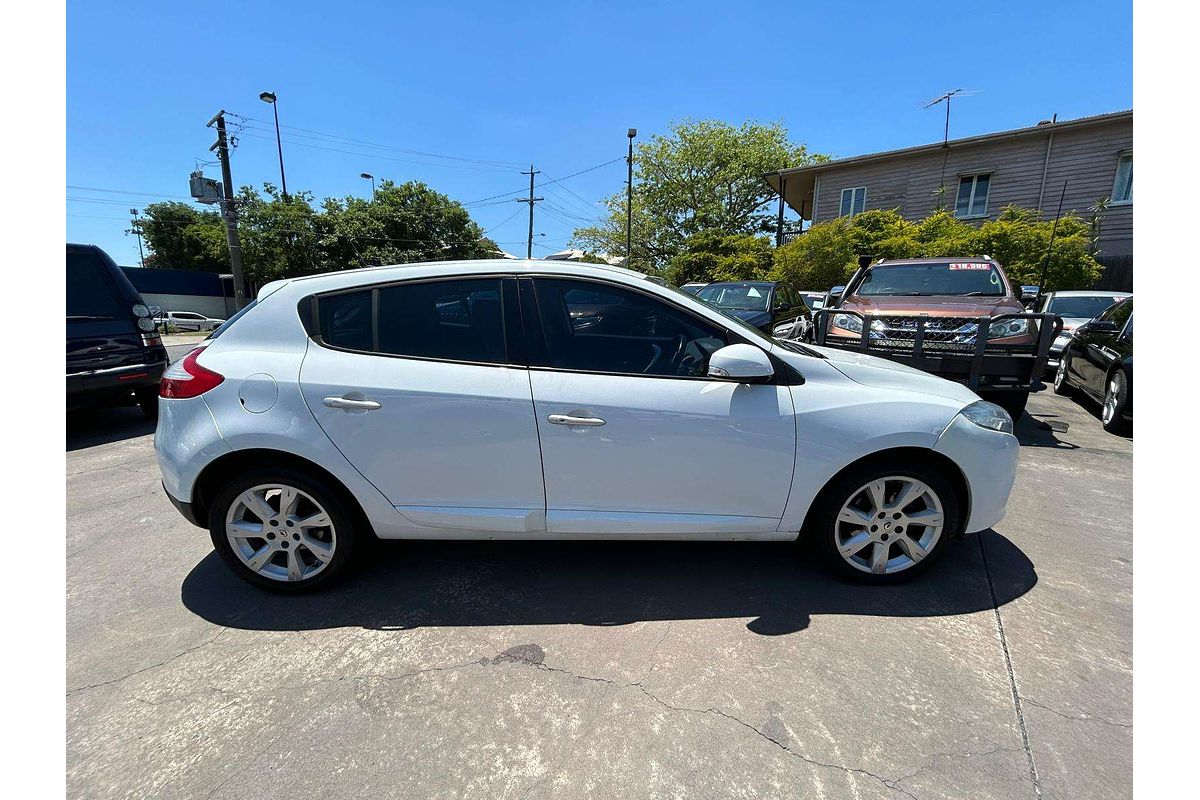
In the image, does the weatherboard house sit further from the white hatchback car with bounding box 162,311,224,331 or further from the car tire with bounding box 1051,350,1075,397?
the white hatchback car with bounding box 162,311,224,331

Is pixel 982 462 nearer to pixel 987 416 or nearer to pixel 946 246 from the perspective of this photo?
pixel 987 416

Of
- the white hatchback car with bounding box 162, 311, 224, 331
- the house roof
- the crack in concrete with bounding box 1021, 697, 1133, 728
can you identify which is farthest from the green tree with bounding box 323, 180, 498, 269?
the crack in concrete with bounding box 1021, 697, 1133, 728

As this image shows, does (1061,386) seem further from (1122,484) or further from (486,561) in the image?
(486,561)

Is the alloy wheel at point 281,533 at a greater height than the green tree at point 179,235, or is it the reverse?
the green tree at point 179,235

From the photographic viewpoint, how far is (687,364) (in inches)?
98.3

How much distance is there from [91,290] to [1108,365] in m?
11.0

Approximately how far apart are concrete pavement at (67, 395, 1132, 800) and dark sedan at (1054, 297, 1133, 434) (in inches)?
134

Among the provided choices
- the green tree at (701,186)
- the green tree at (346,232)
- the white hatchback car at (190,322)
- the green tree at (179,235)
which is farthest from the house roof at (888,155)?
the green tree at (179,235)

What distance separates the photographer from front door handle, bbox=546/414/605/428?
92.7 inches

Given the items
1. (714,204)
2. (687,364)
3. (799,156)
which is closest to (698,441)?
(687,364)

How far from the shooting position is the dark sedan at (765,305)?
25.9ft

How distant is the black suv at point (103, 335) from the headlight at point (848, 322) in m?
7.54

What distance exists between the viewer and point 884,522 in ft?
8.56

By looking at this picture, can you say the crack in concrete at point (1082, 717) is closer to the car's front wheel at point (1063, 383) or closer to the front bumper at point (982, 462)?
the front bumper at point (982, 462)
